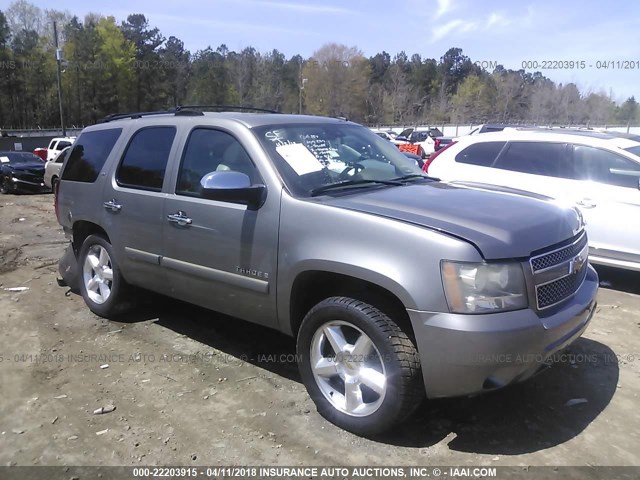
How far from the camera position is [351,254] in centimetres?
298

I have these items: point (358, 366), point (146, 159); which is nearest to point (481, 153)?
point (146, 159)

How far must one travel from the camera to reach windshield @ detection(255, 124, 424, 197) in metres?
3.55

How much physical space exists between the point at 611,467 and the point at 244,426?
2075 millimetres

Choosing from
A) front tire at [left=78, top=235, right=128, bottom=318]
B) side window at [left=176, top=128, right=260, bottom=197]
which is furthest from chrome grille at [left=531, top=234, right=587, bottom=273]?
front tire at [left=78, top=235, right=128, bottom=318]

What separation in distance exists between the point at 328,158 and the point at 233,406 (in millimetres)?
1816

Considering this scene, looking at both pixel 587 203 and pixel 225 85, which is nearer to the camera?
pixel 587 203

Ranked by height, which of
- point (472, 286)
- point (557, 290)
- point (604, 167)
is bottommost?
point (557, 290)

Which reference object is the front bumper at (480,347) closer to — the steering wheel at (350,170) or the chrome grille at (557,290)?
the chrome grille at (557,290)

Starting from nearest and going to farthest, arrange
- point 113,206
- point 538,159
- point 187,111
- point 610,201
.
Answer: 1. point 187,111
2. point 113,206
3. point 610,201
4. point 538,159

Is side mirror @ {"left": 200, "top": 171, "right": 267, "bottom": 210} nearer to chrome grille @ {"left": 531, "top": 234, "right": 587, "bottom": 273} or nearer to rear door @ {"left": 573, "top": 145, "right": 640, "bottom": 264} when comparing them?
chrome grille @ {"left": 531, "top": 234, "right": 587, "bottom": 273}

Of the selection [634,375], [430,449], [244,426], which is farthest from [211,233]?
[634,375]

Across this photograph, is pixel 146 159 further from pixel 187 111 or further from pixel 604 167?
pixel 604 167

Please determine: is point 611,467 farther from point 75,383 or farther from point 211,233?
point 75,383

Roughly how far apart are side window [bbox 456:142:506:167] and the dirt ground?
112 inches
